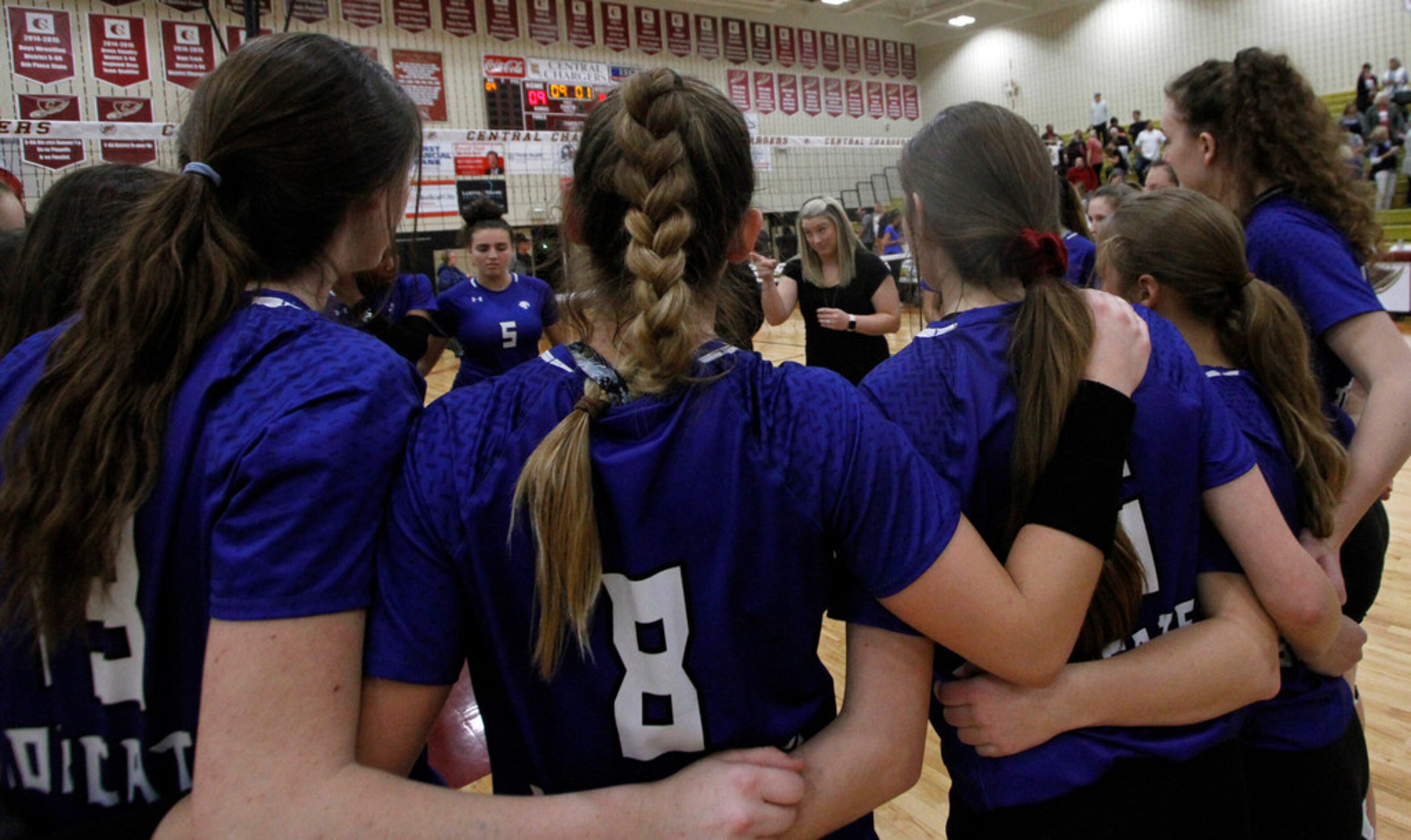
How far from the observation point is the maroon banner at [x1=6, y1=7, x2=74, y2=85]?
35.9ft

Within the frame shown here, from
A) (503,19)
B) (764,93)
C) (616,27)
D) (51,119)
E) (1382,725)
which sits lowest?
(1382,725)

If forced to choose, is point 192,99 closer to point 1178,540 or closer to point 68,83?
point 1178,540

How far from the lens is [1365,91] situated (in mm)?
13492

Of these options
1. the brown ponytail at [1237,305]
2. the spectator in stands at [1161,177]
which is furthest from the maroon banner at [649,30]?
the brown ponytail at [1237,305]

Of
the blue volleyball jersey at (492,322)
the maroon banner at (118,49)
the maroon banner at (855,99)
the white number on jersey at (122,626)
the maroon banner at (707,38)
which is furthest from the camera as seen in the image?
the maroon banner at (855,99)

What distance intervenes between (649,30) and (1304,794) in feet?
58.2

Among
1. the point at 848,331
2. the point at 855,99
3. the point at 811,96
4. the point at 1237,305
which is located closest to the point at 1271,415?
the point at 1237,305

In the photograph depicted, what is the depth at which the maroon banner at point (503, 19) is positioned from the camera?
1491 cm

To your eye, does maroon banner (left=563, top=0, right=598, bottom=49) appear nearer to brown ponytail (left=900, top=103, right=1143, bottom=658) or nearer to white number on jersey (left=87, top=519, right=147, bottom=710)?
brown ponytail (left=900, top=103, right=1143, bottom=658)

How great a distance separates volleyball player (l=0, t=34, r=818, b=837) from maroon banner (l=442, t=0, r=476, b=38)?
15461 mm

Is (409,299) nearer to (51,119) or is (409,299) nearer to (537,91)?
(51,119)

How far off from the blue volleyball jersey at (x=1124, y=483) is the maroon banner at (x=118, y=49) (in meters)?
14.2

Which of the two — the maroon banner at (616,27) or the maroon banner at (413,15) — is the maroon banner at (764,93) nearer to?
the maroon banner at (616,27)

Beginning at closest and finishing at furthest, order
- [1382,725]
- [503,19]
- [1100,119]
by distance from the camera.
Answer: [1382,725], [503,19], [1100,119]
